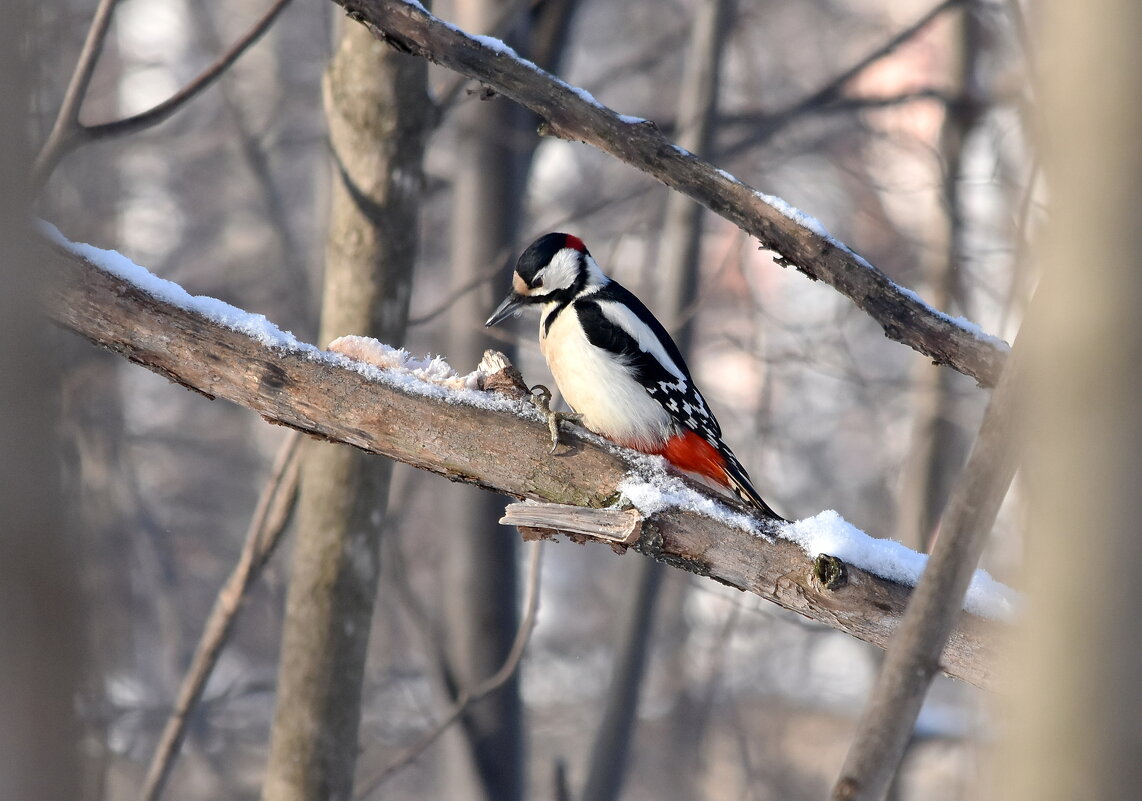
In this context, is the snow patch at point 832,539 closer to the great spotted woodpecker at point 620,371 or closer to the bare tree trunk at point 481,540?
the great spotted woodpecker at point 620,371

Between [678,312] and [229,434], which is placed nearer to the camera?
[678,312]

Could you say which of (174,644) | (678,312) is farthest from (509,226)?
(174,644)

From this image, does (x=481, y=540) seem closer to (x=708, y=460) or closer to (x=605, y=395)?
(x=605, y=395)

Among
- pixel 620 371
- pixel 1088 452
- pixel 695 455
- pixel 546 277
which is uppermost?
pixel 546 277

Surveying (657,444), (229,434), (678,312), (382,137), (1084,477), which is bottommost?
(1084,477)

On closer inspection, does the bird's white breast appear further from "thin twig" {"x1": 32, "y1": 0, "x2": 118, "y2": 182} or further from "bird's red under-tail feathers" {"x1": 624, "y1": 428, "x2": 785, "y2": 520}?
"thin twig" {"x1": 32, "y1": 0, "x2": 118, "y2": 182}

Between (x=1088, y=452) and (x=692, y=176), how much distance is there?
1.83 metres

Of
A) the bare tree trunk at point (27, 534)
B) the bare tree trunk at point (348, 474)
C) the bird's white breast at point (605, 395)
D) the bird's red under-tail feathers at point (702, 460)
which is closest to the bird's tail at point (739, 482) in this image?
the bird's red under-tail feathers at point (702, 460)

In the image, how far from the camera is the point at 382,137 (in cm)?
356

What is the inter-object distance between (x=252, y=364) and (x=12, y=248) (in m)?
1.46

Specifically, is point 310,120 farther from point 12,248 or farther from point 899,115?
point 12,248

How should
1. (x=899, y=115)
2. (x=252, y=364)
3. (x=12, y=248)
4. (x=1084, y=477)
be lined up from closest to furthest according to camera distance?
(x=1084, y=477)
(x=12, y=248)
(x=252, y=364)
(x=899, y=115)

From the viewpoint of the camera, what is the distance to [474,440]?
2773 mm

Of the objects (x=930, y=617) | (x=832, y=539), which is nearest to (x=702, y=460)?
(x=832, y=539)
